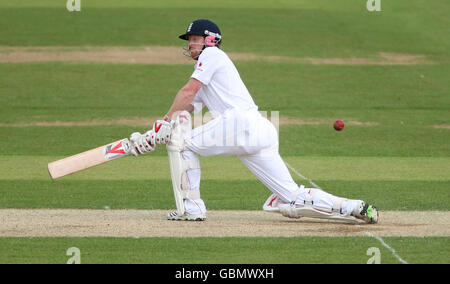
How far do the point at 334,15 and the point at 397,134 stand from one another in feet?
53.5

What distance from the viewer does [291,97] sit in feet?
72.2

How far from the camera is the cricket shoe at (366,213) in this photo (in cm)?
788

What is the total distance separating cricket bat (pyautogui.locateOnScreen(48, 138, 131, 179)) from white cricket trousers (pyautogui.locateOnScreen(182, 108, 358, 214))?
0.69 m

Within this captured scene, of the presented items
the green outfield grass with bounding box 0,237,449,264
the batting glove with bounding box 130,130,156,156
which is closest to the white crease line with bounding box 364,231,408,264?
the green outfield grass with bounding box 0,237,449,264

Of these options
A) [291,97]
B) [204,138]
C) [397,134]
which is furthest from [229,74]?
[291,97]

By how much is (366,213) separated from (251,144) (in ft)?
4.28

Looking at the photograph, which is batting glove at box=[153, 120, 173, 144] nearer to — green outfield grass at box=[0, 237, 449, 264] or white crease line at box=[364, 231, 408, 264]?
green outfield grass at box=[0, 237, 449, 264]

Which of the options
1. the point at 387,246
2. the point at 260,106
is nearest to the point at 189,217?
the point at 387,246

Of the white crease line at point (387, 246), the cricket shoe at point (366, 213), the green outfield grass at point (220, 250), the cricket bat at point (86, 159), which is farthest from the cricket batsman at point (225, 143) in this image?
the green outfield grass at point (220, 250)

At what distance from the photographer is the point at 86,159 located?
8.20m

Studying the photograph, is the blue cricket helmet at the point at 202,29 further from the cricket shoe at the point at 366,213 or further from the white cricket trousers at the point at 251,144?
the cricket shoe at the point at 366,213

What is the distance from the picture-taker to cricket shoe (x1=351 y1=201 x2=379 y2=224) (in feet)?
25.9

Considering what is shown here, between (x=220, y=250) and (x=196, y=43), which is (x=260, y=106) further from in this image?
(x=220, y=250)
